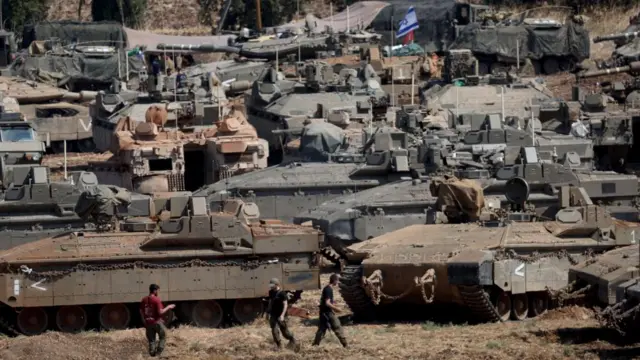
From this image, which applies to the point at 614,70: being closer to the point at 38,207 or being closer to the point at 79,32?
the point at 79,32

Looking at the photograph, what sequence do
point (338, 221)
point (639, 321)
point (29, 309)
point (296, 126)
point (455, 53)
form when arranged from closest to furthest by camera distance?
1. point (639, 321)
2. point (29, 309)
3. point (338, 221)
4. point (296, 126)
5. point (455, 53)

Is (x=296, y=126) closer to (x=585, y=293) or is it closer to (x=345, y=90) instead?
(x=345, y=90)

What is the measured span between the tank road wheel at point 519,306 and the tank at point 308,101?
62.3 feet

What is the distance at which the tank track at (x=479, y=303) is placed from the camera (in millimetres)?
30141

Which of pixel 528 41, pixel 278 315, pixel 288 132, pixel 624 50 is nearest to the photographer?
pixel 278 315

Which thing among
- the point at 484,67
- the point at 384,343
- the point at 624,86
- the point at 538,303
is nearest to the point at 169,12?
the point at 484,67

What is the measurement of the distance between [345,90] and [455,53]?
6.94 m

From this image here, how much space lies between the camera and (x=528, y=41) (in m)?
72.5

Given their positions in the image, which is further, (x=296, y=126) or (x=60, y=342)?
(x=296, y=126)

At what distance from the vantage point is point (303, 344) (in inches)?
1136

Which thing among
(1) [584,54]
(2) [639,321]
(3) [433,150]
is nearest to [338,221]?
(3) [433,150]

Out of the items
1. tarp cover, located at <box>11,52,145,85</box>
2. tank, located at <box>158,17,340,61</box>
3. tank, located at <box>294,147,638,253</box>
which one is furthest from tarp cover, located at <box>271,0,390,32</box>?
tank, located at <box>294,147,638,253</box>

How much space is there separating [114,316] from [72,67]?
41.3 meters

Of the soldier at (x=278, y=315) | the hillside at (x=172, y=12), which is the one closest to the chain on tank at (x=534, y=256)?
the soldier at (x=278, y=315)
